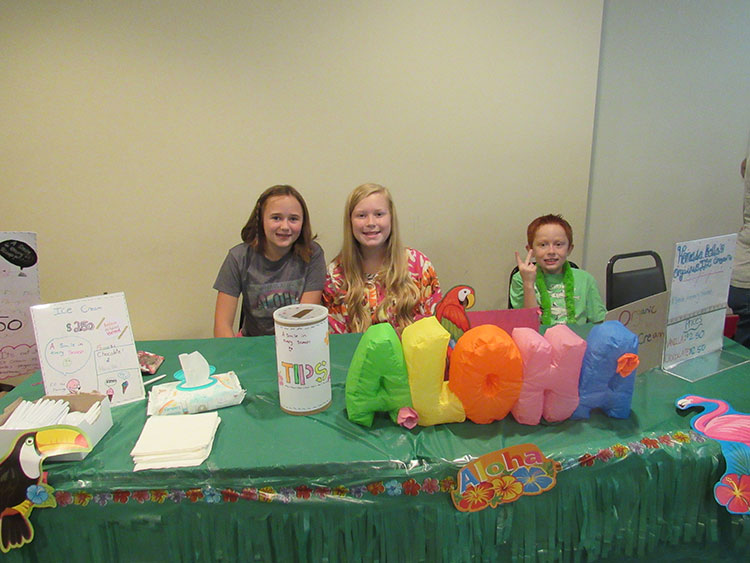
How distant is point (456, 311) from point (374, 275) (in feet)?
2.60

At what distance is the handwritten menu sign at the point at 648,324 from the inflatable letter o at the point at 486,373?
0.36 m

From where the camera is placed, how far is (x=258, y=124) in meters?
2.41

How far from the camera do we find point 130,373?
115 centimetres

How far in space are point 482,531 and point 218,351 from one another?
0.92 metres

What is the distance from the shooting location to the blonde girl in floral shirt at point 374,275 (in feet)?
5.79

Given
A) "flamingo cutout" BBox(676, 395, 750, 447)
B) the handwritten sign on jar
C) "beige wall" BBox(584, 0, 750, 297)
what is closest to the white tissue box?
the handwritten sign on jar

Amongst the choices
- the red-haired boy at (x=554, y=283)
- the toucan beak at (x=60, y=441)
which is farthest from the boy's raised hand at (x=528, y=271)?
the toucan beak at (x=60, y=441)

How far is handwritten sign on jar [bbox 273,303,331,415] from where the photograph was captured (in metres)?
0.97

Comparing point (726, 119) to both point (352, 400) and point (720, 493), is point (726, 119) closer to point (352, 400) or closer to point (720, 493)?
point (720, 493)

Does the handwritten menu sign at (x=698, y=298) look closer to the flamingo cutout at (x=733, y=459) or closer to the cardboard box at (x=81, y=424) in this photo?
the flamingo cutout at (x=733, y=459)

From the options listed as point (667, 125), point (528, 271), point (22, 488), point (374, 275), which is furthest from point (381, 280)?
point (667, 125)

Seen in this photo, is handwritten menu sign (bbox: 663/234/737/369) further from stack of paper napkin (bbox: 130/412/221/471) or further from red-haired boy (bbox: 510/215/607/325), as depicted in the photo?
stack of paper napkin (bbox: 130/412/221/471)

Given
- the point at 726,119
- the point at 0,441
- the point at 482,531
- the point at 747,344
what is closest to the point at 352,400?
the point at 482,531

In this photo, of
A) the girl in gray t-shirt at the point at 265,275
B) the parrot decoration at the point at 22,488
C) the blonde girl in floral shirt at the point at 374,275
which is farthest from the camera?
the girl in gray t-shirt at the point at 265,275
